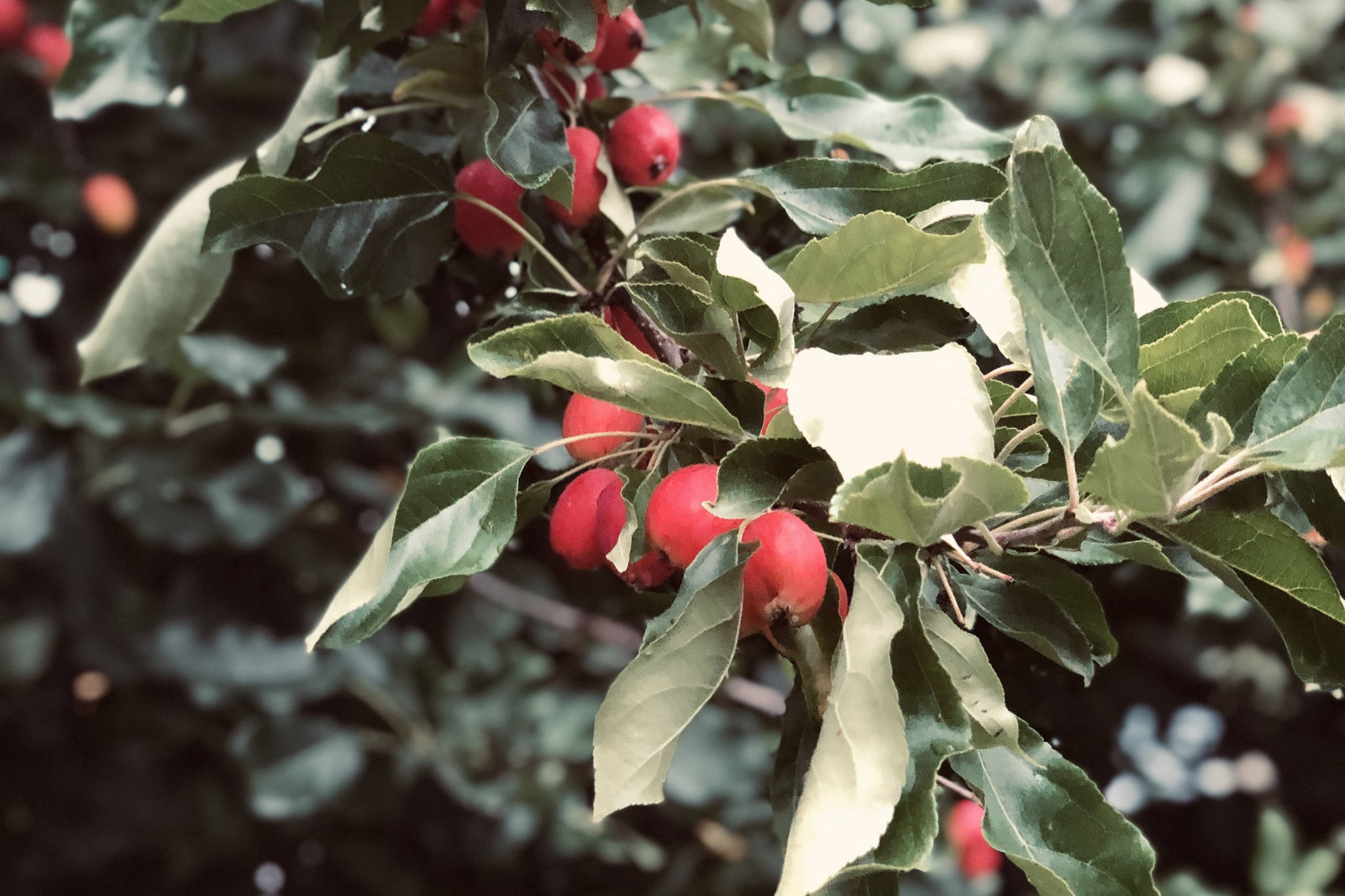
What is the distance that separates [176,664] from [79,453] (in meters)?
0.32

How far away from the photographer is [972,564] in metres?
0.45

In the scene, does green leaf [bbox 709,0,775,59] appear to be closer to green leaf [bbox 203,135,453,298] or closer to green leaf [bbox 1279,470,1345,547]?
green leaf [bbox 203,135,453,298]

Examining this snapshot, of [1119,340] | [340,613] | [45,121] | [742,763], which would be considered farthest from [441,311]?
[45,121]

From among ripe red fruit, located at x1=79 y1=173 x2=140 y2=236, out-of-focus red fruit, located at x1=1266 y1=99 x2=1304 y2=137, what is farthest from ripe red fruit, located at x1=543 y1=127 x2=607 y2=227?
out-of-focus red fruit, located at x1=1266 y1=99 x2=1304 y2=137

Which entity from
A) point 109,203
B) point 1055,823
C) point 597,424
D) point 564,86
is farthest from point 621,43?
point 109,203

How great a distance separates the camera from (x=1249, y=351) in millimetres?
406

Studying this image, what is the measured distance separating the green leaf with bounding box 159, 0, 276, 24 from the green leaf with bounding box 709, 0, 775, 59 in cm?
27

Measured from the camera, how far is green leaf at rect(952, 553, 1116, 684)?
457 mm

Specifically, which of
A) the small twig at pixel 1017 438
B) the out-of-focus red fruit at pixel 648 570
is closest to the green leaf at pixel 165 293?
the out-of-focus red fruit at pixel 648 570

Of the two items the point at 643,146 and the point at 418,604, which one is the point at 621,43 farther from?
the point at 418,604

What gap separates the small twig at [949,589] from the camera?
1.49 ft

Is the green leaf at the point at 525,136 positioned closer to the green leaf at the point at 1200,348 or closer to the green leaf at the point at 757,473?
the green leaf at the point at 757,473

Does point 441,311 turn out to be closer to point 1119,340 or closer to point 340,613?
point 340,613

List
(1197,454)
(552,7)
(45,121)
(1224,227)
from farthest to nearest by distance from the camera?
(1224,227), (45,121), (552,7), (1197,454)
